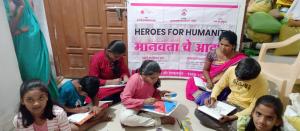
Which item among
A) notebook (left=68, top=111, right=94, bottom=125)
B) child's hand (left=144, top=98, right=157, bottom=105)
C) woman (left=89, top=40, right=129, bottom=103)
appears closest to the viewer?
notebook (left=68, top=111, right=94, bottom=125)

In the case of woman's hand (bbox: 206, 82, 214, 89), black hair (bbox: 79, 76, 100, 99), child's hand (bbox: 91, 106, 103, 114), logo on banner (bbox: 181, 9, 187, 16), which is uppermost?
logo on banner (bbox: 181, 9, 187, 16)

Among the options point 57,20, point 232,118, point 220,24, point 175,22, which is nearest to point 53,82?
point 57,20

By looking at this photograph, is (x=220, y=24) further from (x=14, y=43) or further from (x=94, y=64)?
(x=14, y=43)

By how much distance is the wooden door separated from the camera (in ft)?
8.51

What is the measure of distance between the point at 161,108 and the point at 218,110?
48 cm

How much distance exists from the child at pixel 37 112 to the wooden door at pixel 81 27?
1182 millimetres

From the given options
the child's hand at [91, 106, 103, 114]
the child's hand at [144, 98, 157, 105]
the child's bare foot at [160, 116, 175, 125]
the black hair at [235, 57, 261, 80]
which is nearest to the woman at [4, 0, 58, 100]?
the child's hand at [91, 106, 103, 114]

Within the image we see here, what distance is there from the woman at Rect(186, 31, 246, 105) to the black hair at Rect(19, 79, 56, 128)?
1.32m

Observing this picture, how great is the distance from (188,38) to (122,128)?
1.20 m

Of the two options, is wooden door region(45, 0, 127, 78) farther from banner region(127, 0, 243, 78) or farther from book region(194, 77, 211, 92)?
book region(194, 77, 211, 92)

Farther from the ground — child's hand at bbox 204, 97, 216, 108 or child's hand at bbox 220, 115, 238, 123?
child's hand at bbox 204, 97, 216, 108

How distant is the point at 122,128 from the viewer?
6.95 feet

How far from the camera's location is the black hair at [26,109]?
1.55m

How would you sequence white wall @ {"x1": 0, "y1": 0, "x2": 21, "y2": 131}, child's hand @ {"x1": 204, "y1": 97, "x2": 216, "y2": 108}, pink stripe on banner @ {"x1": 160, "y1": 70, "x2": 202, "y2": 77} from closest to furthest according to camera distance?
white wall @ {"x1": 0, "y1": 0, "x2": 21, "y2": 131} < child's hand @ {"x1": 204, "y1": 97, "x2": 216, "y2": 108} < pink stripe on banner @ {"x1": 160, "y1": 70, "x2": 202, "y2": 77}
